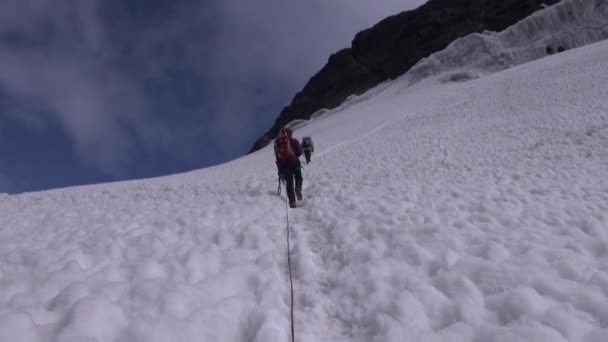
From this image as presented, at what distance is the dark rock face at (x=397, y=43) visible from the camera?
54.3m

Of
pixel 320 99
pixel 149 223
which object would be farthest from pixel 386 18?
pixel 149 223

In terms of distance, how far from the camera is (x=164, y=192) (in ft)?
32.6

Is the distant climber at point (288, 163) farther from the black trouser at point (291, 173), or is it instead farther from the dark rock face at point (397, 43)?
the dark rock face at point (397, 43)

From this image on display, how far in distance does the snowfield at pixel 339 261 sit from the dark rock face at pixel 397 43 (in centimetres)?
4717

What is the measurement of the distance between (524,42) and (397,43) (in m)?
28.0

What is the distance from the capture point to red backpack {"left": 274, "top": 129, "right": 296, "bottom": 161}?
26.1 ft

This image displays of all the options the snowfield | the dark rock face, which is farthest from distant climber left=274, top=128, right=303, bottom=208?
the dark rock face

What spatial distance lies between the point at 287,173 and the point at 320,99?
64.4 m

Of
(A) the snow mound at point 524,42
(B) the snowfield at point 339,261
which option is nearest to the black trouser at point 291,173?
(B) the snowfield at point 339,261

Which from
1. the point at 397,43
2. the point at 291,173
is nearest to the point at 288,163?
the point at 291,173

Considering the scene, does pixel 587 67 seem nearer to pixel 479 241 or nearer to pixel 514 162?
pixel 514 162

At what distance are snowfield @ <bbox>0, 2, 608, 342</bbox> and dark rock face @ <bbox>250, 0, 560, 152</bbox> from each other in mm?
47166

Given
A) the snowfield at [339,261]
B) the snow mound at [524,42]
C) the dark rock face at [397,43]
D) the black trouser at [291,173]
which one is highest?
the dark rock face at [397,43]

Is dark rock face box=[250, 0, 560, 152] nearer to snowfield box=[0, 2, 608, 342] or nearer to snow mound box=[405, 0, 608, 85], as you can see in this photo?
snow mound box=[405, 0, 608, 85]
